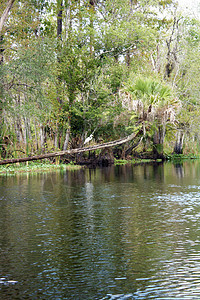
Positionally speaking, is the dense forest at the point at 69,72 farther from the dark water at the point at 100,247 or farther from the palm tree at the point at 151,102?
the dark water at the point at 100,247

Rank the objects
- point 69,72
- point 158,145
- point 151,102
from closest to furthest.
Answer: point 151,102 → point 69,72 → point 158,145

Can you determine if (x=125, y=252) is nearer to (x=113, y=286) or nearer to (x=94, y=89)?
(x=113, y=286)

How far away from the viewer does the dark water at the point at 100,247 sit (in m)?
5.59

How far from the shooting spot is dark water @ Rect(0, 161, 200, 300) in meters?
5.59

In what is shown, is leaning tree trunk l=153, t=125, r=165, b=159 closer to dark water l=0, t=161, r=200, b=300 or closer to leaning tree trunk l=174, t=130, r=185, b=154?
leaning tree trunk l=174, t=130, r=185, b=154

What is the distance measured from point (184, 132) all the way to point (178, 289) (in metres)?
48.2

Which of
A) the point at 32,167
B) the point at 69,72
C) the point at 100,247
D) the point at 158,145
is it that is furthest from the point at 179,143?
the point at 100,247

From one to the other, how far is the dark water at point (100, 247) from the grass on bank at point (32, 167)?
1208 centimetres

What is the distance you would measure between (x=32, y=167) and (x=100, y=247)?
21.2 metres

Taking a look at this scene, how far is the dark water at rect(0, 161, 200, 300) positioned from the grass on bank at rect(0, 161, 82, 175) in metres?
12.1

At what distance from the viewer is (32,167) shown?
93.6 feet

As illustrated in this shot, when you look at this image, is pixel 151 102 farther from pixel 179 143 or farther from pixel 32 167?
pixel 179 143

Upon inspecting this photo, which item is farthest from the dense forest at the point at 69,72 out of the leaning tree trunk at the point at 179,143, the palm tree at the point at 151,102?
the leaning tree trunk at the point at 179,143

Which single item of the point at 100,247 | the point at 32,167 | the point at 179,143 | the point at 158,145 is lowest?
the point at 100,247
